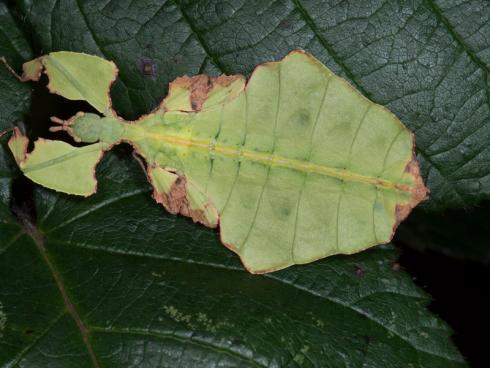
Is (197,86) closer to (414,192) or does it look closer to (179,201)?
(179,201)

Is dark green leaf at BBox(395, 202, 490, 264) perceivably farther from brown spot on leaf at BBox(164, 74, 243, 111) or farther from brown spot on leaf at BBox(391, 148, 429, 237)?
brown spot on leaf at BBox(164, 74, 243, 111)

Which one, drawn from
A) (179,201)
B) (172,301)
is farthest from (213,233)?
(172,301)

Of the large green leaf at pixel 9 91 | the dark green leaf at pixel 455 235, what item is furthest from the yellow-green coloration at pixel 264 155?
the dark green leaf at pixel 455 235

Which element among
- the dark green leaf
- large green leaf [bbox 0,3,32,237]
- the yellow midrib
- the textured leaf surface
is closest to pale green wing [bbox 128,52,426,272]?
the yellow midrib

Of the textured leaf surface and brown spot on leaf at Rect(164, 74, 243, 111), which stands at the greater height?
brown spot on leaf at Rect(164, 74, 243, 111)

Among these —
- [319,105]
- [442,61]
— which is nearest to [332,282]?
[319,105]

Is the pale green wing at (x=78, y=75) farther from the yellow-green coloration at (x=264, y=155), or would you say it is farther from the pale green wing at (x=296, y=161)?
the pale green wing at (x=296, y=161)

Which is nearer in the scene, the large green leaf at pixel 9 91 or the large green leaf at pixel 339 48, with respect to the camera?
the large green leaf at pixel 339 48
